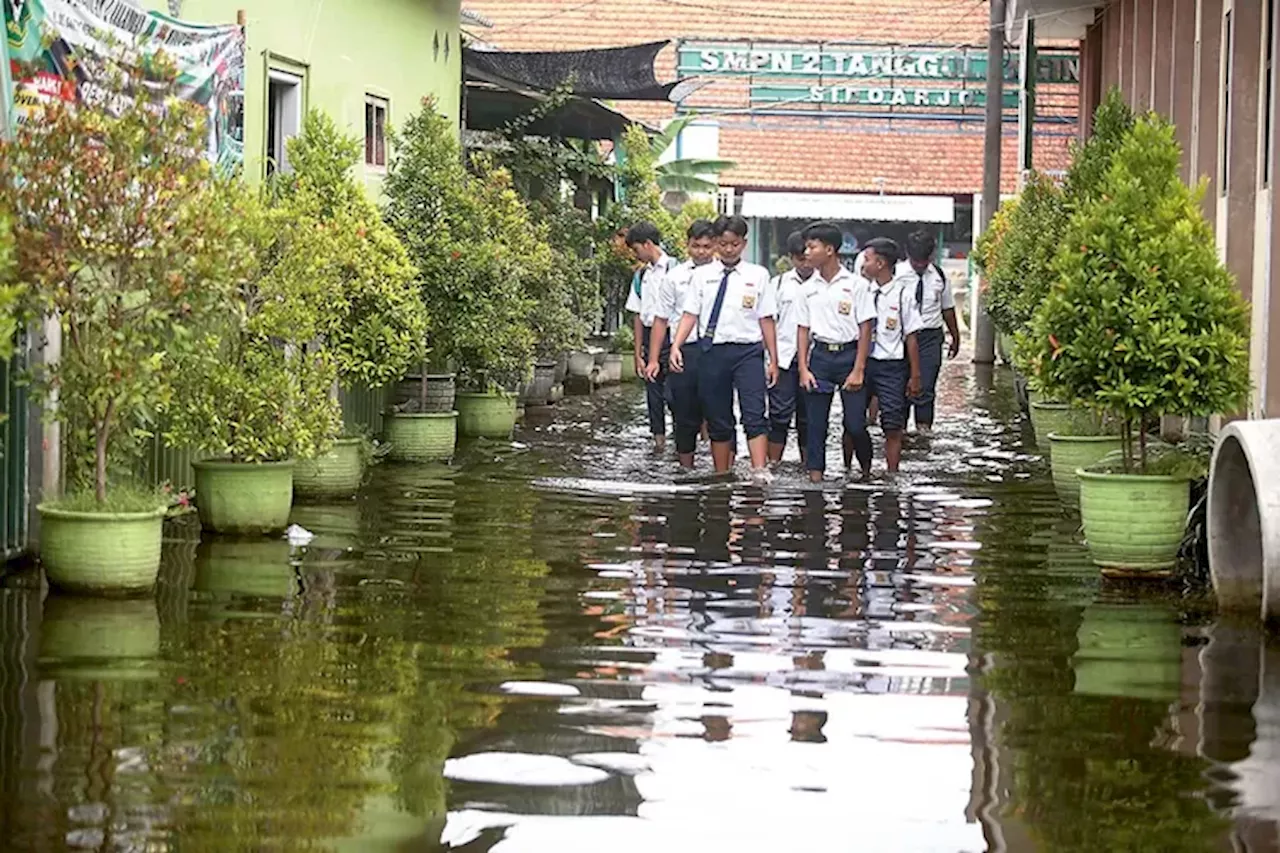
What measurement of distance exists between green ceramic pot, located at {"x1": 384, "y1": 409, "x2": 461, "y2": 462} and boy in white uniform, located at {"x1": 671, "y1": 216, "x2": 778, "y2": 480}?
1.91 metres

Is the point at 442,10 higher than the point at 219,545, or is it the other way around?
the point at 442,10

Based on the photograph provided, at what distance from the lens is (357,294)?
14.2m

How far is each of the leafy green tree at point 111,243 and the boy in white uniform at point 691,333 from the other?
6.18 metres

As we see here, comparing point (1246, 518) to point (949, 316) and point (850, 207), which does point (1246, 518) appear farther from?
point (850, 207)

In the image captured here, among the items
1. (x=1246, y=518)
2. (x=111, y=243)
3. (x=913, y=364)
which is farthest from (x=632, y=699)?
(x=913, y=364)

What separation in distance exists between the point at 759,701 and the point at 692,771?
109cm

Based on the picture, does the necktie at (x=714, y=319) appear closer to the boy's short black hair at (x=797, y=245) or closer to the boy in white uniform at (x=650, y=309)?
the boy's short black hair at (x=797, y=245)

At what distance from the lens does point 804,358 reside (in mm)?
15719

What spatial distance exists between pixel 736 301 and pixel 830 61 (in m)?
23.9

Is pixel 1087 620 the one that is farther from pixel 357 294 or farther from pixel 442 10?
pixel 442 10

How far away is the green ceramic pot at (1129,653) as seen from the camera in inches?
328

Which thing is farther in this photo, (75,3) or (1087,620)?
(75,3)

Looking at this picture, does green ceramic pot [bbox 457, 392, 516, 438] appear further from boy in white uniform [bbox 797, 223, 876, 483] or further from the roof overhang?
the roof overhang

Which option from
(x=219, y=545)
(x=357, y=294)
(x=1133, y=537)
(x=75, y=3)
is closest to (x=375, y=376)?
(x=357, y=294)
